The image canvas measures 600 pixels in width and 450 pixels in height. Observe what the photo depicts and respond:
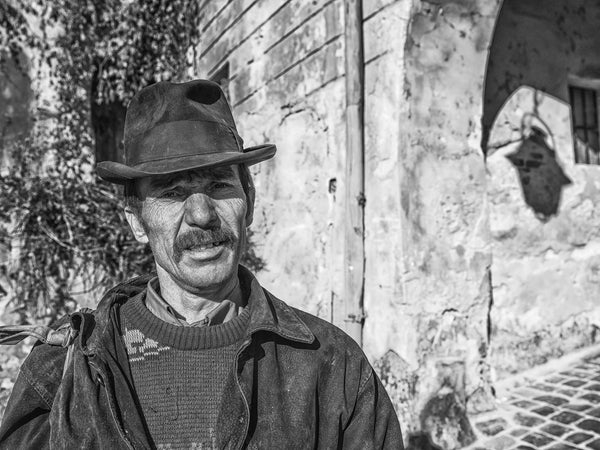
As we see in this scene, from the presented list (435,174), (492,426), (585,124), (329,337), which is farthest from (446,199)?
(585,124)

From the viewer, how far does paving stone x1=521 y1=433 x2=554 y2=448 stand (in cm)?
357

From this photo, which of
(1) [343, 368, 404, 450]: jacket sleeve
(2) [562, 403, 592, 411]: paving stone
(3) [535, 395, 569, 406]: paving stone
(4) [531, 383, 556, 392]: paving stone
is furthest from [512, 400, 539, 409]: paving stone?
(1) [343, 368, 404, 450]: jacket sleeve

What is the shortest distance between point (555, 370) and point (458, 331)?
169cm

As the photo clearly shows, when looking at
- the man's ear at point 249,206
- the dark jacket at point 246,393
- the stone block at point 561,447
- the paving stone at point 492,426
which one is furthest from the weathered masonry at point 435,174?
the dark jacket at point 246,393

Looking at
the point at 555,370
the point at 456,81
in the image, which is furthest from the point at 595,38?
the point at 555,370

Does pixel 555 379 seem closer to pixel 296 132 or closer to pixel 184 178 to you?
pixel 296 132

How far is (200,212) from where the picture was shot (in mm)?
1558

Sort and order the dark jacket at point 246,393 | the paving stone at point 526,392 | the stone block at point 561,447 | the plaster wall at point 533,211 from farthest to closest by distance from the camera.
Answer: the plaster wall at point 533,211
the paving stone at point 526,392
the stone block at point 561,447
the dark jacket at point 246,393

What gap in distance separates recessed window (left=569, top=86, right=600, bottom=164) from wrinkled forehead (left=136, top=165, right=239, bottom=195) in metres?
5.00

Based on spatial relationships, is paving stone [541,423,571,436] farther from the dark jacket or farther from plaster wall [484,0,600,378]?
the dark jacket

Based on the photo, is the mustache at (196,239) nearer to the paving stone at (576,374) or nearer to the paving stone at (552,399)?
the paving stone at (552,399)

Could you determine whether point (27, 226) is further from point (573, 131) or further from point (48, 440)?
point (573, 131)

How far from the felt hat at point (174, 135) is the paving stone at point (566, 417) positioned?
332 cm

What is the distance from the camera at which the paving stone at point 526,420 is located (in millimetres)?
3837
